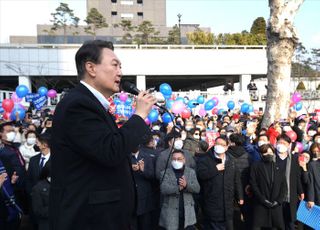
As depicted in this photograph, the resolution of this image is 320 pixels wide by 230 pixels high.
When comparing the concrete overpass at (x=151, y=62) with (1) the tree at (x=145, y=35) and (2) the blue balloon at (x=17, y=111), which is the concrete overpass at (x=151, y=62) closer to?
(1) the tree at (x=145, y=35)

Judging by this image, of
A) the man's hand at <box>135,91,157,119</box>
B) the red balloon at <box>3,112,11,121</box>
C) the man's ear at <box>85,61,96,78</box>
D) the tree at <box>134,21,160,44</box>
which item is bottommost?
the red balloon at <box>3,112,11,121</box>

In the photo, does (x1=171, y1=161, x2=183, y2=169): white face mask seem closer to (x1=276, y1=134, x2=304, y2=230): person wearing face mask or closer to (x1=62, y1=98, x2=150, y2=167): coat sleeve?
(x1=276, y1=134, x2=304, y2=230): person wearing face mask

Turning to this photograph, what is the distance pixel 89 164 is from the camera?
1.73 m

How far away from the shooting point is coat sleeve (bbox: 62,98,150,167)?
1656 millimetres

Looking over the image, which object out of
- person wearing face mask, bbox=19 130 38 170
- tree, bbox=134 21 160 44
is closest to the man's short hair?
person wearing face mask, bbox=19 130 38 170

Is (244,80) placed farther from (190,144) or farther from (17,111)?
(190,144)

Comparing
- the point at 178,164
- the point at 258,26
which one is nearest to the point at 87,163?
the point at 178,164

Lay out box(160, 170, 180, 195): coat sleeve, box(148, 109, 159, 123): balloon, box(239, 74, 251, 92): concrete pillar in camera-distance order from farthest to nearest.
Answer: box(239, 74, 251, 92): concrete pillar
box(148, 109, 159, 123): balloon
box(160, 170, 180, 195): coat sleeve

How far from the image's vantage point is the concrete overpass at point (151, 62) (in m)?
28.0

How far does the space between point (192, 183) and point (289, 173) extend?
5.04 feet

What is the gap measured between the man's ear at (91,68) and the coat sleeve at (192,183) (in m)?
3.30

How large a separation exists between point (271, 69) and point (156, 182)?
5496 millimetres

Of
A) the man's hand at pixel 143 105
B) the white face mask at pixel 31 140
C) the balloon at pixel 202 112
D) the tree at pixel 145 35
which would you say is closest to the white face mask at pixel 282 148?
the man's hand at pixel 143 105

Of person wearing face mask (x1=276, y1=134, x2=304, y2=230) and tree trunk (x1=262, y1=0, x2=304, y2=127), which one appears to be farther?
tree trunk (x1=262, y1=0, x2=304, y2=127)
